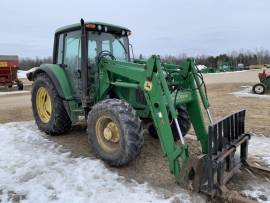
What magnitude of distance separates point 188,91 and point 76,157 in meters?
2.25

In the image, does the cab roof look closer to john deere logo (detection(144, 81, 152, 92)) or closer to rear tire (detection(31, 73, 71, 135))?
rear tire (detection(31, 73, 71, 135))

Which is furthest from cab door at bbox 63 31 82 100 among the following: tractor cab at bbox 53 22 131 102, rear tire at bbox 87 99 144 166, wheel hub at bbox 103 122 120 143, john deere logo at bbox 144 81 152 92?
john deere logo at bbox 144 81 152 92

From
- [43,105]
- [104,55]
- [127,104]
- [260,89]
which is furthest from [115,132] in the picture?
[260,89]

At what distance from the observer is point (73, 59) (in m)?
6.60

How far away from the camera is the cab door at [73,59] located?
6414mm

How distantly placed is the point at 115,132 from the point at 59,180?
113 centimetres

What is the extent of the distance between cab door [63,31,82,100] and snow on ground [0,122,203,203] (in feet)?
4.10

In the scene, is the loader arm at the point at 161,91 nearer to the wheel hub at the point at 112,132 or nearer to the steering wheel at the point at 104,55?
the steering wheel at the point at 104,55

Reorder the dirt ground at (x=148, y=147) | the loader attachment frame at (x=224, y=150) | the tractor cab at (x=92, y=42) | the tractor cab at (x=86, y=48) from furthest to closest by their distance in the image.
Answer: the tractor cab at (x=92, y=42) < the tractor cab at (x=86, y=48) < the dirt ground at (x=148, y=147) < the loader attachment frame at (x=224, y=150)

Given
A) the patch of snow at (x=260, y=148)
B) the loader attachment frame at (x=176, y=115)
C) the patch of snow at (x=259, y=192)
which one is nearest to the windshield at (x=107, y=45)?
the loader attachment frame at (x=176, y=115)

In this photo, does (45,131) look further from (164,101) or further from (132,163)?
(164,101)

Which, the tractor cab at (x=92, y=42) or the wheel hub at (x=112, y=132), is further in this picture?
the tractor cab at (x=92, y=42)

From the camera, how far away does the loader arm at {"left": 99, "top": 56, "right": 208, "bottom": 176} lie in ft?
15.1

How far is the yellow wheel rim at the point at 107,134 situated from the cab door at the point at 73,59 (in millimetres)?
1235
